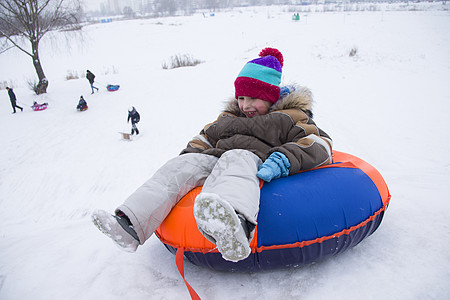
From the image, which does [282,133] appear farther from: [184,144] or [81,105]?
[81,105]

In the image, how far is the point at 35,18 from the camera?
10.9m

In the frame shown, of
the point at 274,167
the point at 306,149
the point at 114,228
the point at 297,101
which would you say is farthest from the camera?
the point at 297,101

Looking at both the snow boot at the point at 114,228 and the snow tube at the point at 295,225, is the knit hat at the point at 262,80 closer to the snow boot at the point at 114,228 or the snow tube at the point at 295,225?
the snow tube at the point at 295,225

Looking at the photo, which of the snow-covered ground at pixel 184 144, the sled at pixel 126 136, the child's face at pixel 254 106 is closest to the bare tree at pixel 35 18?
the snow-covered ground at pixel 184 144

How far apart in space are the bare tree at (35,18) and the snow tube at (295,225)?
12.7 meters

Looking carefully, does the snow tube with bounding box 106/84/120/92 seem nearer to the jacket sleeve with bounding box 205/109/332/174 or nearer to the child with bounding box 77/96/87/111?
the child with bounding box 77/96/87/111

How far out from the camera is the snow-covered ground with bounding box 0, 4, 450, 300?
1619 millimetres

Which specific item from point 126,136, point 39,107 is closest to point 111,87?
point 39,107

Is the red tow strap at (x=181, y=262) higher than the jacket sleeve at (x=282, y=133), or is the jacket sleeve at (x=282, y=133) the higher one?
the jacket sleeve at (x=282, y=133)

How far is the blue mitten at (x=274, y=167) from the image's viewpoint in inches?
64.1

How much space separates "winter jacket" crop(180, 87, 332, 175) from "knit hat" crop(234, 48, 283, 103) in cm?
13

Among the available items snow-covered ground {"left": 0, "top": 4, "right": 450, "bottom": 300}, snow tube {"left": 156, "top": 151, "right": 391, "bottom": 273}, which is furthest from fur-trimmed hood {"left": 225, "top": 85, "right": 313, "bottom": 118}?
snow-covered ground {"left": 0, "top": 4, "right": 450, "bottom": 300}

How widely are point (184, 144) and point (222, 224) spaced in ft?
15.2

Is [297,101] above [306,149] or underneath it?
above
